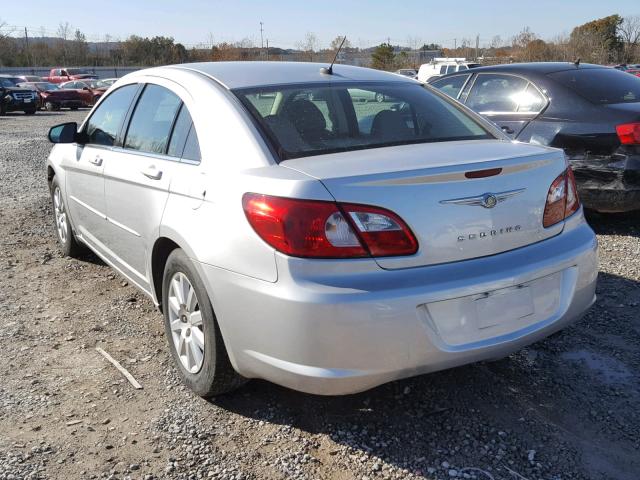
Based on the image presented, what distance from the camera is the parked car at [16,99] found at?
2630 cm

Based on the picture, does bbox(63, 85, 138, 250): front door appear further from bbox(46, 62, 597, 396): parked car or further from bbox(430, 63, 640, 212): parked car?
bbox(430, 63, 640, 212): parked car

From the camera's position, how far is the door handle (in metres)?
3.24

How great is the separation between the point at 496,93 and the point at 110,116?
4009 millimetres

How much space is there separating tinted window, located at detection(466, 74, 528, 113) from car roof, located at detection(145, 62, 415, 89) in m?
2.81

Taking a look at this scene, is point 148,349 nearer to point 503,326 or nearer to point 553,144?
point 503,326

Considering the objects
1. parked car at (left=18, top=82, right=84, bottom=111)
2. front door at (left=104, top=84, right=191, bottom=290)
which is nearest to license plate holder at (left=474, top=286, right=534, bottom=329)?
front door at (left=104, top=84, right=191, bottom=290)

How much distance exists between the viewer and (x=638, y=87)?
602cm

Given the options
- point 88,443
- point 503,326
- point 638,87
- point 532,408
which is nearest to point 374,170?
point 503,326

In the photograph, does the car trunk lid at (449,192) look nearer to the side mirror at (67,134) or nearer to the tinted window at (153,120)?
the tinted window at (153,120)

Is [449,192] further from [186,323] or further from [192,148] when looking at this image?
[186,323]

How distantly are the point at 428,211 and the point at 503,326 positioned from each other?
588 mm

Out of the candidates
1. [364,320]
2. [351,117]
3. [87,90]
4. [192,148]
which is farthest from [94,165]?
[87,90]

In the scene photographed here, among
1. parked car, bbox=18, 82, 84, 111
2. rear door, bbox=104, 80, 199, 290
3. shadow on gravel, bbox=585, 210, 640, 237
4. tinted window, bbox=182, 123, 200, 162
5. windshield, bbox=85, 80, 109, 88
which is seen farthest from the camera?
windshield, bbox=85, 80, 109, 88

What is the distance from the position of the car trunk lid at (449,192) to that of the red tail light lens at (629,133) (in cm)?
298
